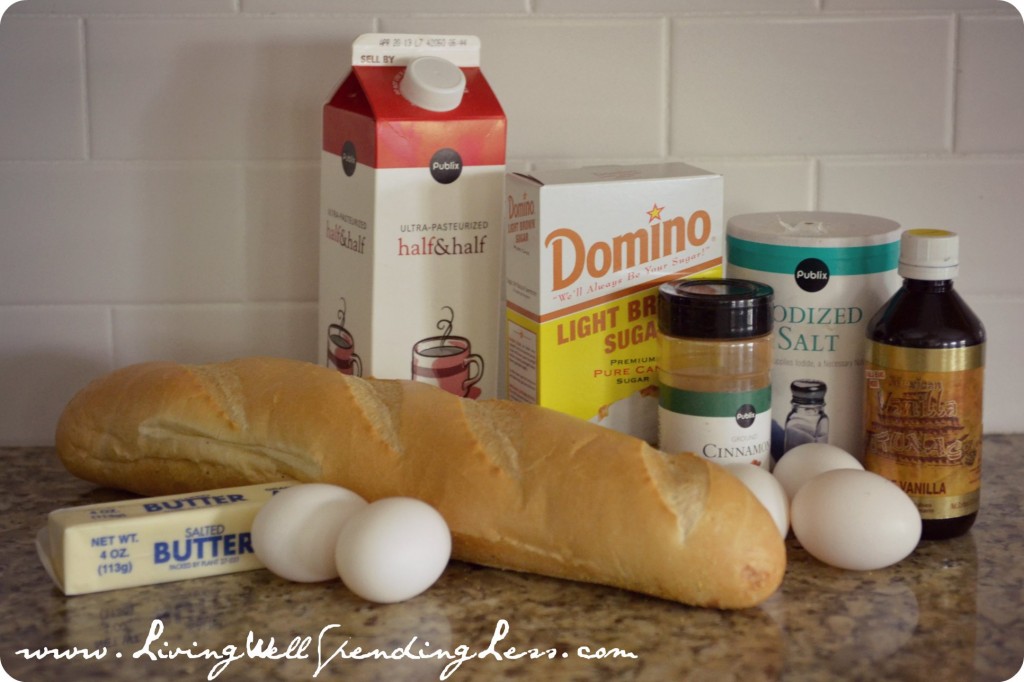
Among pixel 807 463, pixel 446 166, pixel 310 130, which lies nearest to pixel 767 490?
pixel 807 463

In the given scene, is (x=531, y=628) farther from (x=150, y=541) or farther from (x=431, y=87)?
(x=431, y=87)

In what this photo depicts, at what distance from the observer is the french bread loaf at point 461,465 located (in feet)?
2.90

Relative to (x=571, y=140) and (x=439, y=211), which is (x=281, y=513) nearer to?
(x=439, y=211)

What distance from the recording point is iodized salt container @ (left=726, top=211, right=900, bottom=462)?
1066mm

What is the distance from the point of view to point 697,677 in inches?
31.5

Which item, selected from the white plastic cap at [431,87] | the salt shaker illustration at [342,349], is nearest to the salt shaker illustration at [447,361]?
the salt shaker illustration at [342,349]

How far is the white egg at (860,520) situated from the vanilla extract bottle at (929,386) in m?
0.07

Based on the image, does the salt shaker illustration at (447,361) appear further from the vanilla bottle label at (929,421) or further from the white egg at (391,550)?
the vanilla bottle label at (929,421)

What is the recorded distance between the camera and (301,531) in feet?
2.97

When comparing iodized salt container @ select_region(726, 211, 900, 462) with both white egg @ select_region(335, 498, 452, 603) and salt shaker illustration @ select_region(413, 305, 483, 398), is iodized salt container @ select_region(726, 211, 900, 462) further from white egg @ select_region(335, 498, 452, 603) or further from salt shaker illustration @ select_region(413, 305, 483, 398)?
white egg @ select_region(335, 498, 452, 603)

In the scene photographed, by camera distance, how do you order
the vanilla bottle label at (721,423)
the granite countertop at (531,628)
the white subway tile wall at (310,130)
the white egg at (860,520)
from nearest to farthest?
the granite countertop at (531,628) → the white egg at (860,520) → the vanilla bottle label at (721,423) → the white subway tile wall at (310,130)

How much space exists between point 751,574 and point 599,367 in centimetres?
29

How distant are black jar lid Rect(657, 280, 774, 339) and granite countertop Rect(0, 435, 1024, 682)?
0.69ft

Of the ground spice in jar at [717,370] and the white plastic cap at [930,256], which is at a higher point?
the white plastic cap at [930,256]
